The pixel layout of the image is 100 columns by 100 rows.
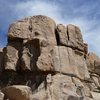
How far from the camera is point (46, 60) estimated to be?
22922 millimetres

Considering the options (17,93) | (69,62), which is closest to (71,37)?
(69,62)

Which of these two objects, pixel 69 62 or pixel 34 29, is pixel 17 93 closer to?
pixel 69 62

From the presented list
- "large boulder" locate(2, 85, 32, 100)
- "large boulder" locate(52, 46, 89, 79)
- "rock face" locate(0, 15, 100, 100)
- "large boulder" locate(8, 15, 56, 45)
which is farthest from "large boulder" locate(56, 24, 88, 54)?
"large boulder" locate(2, 85, 32, 100)

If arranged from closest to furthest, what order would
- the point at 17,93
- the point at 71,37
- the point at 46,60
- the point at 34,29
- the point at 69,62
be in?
the point at 17,93, the point at 46,60, the point at 69,62, the point at 34,29, the point at 71,37

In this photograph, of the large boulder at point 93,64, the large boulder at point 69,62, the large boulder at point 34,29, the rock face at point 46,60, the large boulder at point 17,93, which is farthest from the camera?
the large boulder at point 93,64

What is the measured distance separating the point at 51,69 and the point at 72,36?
4.28m

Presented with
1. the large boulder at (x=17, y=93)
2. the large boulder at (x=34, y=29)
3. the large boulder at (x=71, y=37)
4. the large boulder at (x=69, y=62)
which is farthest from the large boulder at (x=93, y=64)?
the large boulder at (x=17, y=93)

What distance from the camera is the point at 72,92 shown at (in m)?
21.5

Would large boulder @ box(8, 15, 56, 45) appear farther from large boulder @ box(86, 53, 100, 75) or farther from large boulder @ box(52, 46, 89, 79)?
large boulder @ box(86, 53, 100, 75)

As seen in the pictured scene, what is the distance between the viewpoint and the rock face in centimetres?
2188

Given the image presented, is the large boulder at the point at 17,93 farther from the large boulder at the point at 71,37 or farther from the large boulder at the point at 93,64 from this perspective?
the large boulder at the point at 93,64

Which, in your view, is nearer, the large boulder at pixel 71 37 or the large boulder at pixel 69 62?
the large boulder at pixel 69 62

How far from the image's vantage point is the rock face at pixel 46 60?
21875mm

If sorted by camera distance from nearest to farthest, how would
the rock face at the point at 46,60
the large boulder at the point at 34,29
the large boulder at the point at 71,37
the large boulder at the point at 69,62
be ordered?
1. the rock face at the point at 46,60
2. the large boulder at the point at 69,62
3. the large boulder at the point at 34,29
4. the large boulder at the point at 71,37
